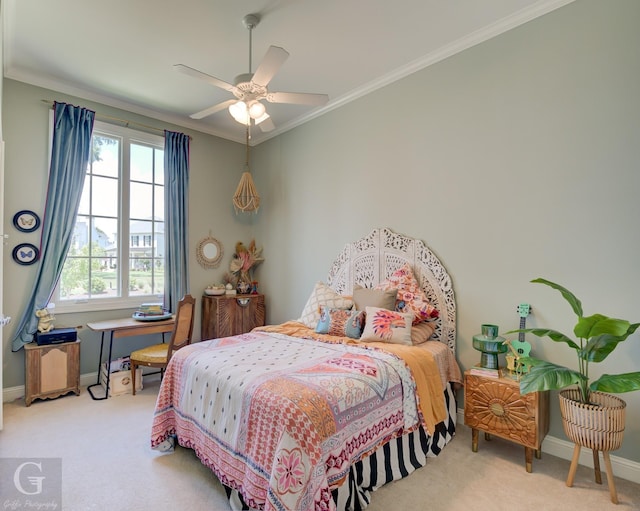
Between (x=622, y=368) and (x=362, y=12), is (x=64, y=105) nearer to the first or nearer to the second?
(x=362, y=12)

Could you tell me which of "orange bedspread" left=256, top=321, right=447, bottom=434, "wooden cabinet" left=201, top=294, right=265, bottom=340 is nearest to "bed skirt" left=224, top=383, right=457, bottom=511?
"orange bedspread" left=256, top=321, right=447, bottom=434

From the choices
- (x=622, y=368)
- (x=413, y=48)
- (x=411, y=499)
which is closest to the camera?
(x=411, y=499)

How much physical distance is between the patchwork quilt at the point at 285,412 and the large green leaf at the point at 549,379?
675 mm

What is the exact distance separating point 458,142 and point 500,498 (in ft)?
8.38

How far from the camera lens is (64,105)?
11.5 feet

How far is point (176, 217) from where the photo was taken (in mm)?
4273

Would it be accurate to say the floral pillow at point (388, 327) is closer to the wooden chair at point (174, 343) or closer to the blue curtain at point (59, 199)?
the wooden chair at point (174, 343)

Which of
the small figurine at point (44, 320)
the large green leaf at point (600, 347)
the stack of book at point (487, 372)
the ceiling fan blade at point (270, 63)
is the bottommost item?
the stack of book at point (487, 372)

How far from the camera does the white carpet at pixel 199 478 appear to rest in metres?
1.92

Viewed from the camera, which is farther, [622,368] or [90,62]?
[90,62]

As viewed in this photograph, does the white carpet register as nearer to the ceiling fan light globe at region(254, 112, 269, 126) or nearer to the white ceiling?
the ceiling fan light globe at region(254, 112, 269, 126)

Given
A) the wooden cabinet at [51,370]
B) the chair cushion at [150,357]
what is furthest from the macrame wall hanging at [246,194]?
the wooden cabinet at [51,370]

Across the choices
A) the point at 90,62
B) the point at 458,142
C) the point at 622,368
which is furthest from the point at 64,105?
the point at 622,368

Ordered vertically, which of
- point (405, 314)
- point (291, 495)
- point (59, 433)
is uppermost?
point (405, 314)
